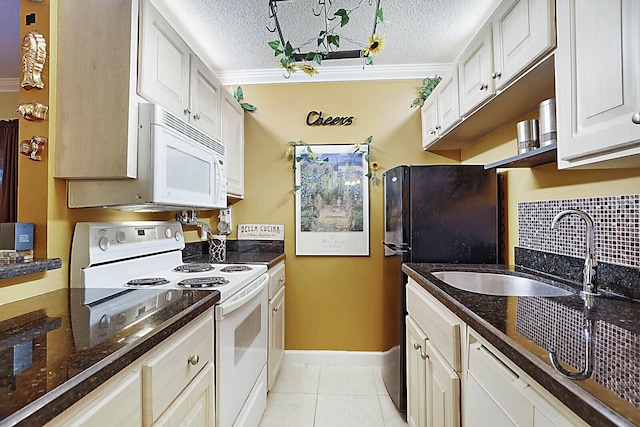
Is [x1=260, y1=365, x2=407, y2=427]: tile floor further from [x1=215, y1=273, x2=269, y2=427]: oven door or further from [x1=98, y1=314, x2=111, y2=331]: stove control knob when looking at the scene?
[x1=98, y1=314, x2=111, y2=331]: stove control knob

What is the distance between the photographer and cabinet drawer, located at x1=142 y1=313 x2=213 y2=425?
32.0 inches

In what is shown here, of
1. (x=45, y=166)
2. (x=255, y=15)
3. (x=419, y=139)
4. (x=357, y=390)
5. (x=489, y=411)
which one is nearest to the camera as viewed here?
(x=489, y=411)

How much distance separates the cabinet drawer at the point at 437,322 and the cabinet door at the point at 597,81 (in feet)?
2.20

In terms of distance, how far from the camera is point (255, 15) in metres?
2.00

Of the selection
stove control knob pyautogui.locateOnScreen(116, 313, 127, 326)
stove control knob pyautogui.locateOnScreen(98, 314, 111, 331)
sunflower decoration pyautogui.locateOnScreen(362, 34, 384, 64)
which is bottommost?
stove control knob pyautogui.locateOnScreen(98, 314, 111, 331)

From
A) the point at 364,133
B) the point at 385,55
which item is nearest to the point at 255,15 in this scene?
the point at 385,55

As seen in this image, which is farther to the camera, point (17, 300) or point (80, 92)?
point (80, 92)

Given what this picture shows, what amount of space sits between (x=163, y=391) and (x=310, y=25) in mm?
2159

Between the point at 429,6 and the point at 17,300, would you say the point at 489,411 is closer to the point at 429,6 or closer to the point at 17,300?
the point at 17,300

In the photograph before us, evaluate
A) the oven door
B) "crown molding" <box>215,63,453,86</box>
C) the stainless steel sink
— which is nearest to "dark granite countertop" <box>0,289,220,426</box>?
the oven door

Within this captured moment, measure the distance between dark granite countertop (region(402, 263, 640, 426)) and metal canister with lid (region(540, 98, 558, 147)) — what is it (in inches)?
24.0

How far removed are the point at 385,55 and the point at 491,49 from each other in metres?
1.14

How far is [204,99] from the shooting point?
6.55ft

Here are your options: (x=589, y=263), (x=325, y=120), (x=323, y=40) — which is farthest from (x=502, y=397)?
(x=325, y=120)
